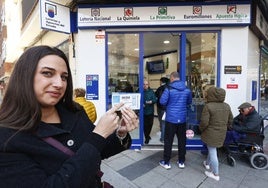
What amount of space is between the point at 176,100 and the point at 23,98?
3.61m

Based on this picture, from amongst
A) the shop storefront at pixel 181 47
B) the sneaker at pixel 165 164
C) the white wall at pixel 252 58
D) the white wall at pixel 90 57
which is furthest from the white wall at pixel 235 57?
the white wall at pixel 90 57

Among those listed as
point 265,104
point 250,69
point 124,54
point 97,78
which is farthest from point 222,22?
point 265,104

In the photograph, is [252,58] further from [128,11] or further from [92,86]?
[92,86]

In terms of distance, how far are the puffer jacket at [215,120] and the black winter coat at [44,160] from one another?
3448 mm

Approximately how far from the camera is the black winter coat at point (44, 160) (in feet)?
3.28

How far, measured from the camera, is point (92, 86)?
18.2 ft

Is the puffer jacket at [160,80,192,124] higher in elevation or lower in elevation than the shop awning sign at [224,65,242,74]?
lower

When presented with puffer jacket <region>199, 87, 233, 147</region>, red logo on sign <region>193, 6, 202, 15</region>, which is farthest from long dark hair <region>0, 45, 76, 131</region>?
red logo on sign <region>193, 6, 202, 15</region>

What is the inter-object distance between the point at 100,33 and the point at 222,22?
115 inches

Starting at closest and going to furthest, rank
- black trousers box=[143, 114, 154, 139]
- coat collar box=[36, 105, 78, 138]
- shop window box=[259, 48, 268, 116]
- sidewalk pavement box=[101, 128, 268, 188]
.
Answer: coat collar box=[36, 105, 78, 138] < sidewalk pavement box=[101, 128, 268, 188] < black trousers box=[143, 114, 154, 139] < shop window box=[259, 48, 268, 116]

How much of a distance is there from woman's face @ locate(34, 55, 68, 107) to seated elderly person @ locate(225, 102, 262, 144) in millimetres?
4303

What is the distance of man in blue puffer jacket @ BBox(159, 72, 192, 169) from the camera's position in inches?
175

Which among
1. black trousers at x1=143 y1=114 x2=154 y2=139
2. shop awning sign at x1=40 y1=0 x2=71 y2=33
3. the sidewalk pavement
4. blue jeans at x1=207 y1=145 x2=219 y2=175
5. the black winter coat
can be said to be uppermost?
shop awning sign at x1=40 y1=0 x2=71 y2=33

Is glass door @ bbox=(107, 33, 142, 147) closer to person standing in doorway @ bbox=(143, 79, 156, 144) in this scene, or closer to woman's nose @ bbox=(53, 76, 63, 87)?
person standing in doorway @ bbox=(143, 79, 156, 144)
